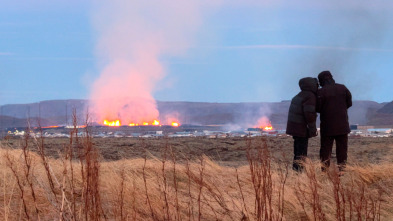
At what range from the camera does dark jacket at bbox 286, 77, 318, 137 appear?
28.1 feet

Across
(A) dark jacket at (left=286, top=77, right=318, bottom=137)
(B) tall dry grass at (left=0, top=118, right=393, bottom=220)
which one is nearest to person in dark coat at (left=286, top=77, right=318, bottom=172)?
(A) dark jacket at (left=286, top=77, right=318, bottom=137)

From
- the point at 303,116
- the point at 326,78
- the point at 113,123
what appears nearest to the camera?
the point at 326,78

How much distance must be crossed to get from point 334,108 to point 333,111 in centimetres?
5

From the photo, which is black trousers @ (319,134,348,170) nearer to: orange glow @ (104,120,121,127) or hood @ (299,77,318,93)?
hood @ (299,77,318,93)

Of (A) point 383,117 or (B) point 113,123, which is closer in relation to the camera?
(B) point 113,123

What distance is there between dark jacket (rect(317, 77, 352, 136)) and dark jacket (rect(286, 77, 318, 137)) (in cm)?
14

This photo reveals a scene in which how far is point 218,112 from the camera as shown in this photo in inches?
5384

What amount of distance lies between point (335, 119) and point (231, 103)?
445 ft

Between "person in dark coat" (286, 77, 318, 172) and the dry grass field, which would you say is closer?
the dry grass field

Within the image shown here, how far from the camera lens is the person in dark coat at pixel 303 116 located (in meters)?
8.55

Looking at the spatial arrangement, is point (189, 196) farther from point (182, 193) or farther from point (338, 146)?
point (338, 146)

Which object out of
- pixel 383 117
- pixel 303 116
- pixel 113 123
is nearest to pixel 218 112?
pixel 383 117

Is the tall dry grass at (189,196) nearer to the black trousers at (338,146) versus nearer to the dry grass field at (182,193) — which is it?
the dry grass field at (182,193)

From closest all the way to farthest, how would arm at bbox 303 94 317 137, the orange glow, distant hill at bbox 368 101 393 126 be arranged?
arm at bbox 303 94 317 137 < the orange glow < distant hill at bbox 368 101 393 126
